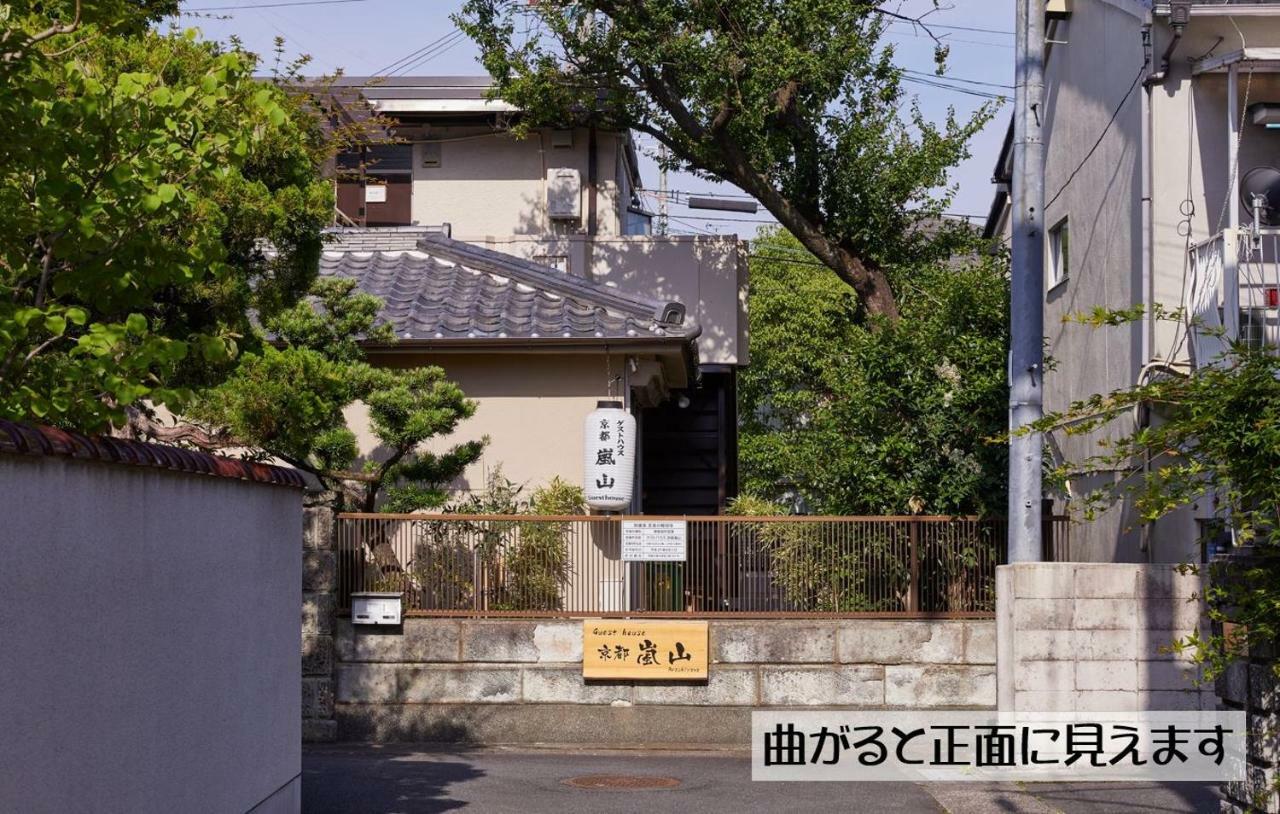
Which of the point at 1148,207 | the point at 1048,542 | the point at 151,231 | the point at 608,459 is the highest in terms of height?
the point at 1148,207

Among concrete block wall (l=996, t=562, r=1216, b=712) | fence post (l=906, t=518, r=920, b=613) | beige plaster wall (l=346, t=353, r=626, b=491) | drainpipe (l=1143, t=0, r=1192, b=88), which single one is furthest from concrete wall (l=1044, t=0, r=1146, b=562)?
beige plaster wall (l=346, t=353, r=626, b=491)

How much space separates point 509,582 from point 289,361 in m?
5.51

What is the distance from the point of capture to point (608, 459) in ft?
50.0

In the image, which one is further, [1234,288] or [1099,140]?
[1099,140]

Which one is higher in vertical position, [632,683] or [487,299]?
[487,299]

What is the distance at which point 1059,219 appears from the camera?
19.6m

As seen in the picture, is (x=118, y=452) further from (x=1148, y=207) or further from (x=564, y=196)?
(x=564, y=196)

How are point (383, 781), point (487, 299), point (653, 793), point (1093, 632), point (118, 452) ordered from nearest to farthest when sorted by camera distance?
1. point (118, 452)
2. point (653, 793)
3. point (383, 781)
4. point (1093, 632)
5. point (487, 299)

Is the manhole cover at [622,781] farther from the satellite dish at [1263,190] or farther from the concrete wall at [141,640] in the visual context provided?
the satellite dish at [1263,190]

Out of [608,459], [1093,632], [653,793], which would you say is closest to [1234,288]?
[1093,632]

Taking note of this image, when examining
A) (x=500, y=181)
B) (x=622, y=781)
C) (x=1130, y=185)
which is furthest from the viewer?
(x=500, y=181)

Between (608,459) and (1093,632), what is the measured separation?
5193mm

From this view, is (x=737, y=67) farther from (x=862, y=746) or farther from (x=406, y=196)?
(x=862, y=746)

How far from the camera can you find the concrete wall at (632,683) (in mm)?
14039
